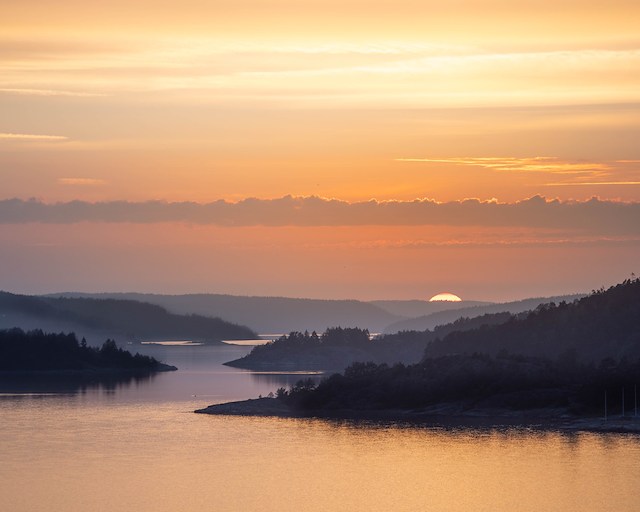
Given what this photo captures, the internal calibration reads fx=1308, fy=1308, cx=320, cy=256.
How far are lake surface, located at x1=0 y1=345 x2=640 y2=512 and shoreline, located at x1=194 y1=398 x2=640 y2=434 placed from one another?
451 centimetres

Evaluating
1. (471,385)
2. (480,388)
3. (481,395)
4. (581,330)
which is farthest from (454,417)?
(581,330)

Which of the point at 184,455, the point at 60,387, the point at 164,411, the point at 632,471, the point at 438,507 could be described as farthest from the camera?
the point at 60,387

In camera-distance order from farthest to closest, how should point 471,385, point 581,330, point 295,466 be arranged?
1. point 581,330
2. point 471,385
3. point 295,466

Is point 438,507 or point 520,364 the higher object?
point 520,364

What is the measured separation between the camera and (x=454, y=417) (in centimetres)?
13350

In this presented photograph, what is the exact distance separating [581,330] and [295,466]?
3514 inches

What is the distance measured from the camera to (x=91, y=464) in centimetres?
9831

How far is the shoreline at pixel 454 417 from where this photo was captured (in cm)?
12188

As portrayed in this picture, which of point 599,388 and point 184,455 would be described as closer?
point 184,455

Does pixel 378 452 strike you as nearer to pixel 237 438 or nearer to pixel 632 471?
pixel 237 438

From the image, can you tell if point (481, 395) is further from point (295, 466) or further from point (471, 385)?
point (295, 466)

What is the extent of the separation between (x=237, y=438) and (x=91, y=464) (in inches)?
714

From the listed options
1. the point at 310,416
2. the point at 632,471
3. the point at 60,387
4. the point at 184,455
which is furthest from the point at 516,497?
the point at 60,387

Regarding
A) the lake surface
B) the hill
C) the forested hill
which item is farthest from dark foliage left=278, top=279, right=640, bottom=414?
the lake surface
